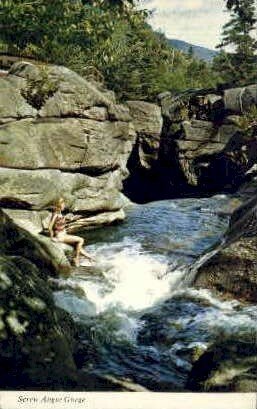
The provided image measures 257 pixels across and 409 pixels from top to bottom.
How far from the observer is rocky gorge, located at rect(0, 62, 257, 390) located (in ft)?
22.3

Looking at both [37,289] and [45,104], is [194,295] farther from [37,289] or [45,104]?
[45,104]

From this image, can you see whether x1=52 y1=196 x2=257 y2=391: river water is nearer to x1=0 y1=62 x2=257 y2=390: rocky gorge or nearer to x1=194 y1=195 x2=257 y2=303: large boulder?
x1=194 y1=195 x2=257 y2=303: large boulder

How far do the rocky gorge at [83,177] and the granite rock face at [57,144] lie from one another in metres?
0.04

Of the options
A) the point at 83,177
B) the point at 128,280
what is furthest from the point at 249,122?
the point at 128,280

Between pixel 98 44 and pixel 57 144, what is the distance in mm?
13922

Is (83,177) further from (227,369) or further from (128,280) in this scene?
(227,369)

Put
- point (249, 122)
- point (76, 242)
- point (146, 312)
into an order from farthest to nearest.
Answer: point (249, 122), point (76, 242), point (146, 312)

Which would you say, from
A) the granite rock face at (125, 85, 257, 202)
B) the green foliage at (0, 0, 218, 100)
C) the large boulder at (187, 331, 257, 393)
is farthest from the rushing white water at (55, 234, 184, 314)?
the granite rock face at (125, 85, 257, 202)

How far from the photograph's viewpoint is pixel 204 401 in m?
6.57

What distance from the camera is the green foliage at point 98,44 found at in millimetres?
21359

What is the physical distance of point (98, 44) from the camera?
100 ft

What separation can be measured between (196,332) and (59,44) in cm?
2088

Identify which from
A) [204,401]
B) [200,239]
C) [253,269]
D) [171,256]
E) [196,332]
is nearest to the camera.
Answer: [204,401]

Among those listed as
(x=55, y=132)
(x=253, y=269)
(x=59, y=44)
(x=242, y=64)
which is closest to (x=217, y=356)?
(x=253, y=269)
